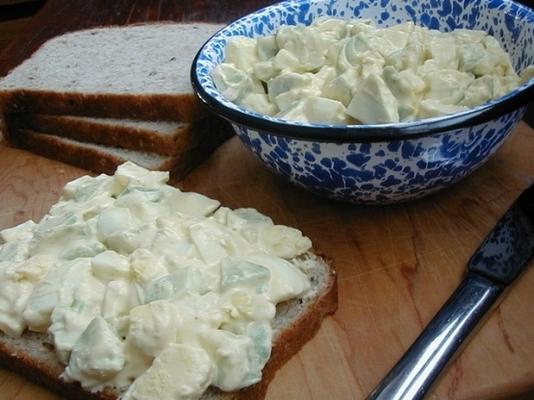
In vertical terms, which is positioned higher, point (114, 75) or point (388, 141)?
point (388, 141)

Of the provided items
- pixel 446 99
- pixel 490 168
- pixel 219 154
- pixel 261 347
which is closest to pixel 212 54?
pixel 219 154

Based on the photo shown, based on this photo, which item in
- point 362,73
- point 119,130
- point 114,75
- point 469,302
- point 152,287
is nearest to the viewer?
point 152,287

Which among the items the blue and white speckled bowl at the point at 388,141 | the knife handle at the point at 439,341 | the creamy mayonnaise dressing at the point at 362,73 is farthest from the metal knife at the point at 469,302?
the creamy mayonnaise dressing at the point at 362,73

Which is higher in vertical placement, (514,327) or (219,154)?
(514,327)

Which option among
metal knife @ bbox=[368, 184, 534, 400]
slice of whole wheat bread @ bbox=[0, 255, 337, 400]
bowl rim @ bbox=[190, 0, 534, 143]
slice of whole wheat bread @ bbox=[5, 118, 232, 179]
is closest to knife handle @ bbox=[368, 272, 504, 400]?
metal knife @ bbox=[368, 184, 534, 400]

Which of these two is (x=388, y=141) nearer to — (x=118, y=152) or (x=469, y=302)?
(x=469, y=302)

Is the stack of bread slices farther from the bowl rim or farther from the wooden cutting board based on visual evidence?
the bowl rim

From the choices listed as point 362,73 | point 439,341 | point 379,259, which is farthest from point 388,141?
point 439,341

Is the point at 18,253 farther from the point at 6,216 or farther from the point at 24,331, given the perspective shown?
the point at 6,216
